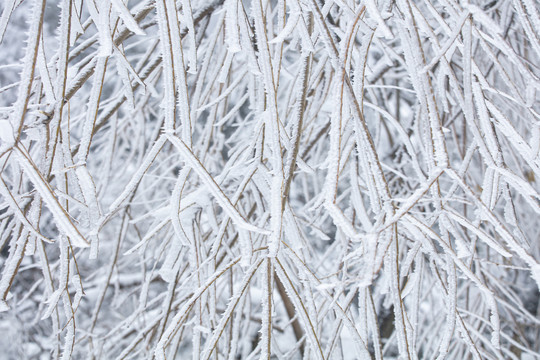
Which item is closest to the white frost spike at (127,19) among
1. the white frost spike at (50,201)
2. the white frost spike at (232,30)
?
the white frost spike at (232,30)

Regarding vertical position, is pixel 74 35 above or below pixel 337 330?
above

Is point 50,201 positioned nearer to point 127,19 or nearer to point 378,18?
point 127,19

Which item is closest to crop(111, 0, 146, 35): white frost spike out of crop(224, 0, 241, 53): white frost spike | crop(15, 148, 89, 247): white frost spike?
crop(224, 0, 241, 53): white frost spike

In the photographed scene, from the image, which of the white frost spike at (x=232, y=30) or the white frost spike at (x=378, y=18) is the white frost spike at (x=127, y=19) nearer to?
the white frost spike at (x=232, y=30)

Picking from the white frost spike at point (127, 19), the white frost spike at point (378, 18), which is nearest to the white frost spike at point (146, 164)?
the white frost spike at point (127, 19)

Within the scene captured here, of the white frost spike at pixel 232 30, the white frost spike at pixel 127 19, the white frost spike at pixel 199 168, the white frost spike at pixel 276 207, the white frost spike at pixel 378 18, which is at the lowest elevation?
the white frost spike at pixel 276 207

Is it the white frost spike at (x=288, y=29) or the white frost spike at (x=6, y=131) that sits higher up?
the white frost spike at (x=6, y=131)

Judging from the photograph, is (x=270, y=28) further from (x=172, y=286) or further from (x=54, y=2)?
(x=54, y=2)

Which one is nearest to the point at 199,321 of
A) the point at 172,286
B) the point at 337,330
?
the point at 172,286

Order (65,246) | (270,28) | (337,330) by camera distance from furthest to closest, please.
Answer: (270,28) → (337,330) → (65,246)

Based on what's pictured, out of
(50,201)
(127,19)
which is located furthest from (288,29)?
(50,201)

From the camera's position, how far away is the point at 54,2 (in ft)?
12.3

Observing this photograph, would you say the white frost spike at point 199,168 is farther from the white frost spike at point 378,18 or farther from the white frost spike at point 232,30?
the white frost spike at point 378,18

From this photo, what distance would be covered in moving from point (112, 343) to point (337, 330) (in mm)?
1735
